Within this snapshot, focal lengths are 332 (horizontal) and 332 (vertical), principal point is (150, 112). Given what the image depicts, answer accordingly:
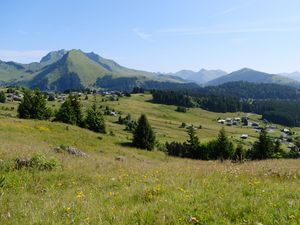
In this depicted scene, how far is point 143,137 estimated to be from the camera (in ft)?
228

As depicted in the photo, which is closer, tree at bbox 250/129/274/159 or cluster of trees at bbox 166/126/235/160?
tree at bbox 250/129/274/159

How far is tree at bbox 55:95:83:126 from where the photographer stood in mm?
74000

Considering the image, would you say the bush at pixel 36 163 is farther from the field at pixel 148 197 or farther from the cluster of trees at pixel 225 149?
the cluster of trees at pixel 225 149

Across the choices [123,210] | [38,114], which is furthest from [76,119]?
[123,210]

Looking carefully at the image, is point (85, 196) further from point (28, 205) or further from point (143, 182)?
point (143, 182)

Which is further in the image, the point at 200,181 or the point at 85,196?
the point at 200,181

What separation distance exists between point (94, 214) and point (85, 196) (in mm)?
1840

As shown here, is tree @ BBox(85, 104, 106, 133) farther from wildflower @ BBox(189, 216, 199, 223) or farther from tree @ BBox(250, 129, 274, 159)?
wildflower @ BBox(189, 216, 199, 223)

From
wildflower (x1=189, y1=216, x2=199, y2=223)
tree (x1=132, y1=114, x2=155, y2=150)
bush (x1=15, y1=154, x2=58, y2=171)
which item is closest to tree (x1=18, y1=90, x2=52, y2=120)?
tree (x1=132, y1=114, x2=155, y2=150)

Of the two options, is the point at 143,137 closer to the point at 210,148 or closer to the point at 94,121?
the point at 94,121

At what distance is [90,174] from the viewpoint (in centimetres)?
1211

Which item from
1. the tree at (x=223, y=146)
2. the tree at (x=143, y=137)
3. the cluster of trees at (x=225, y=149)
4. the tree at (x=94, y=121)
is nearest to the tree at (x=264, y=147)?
the cluster of trees at (x=225, y=149)

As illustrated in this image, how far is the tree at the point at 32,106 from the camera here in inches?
2916

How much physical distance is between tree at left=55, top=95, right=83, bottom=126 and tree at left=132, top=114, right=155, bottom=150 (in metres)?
14.8
